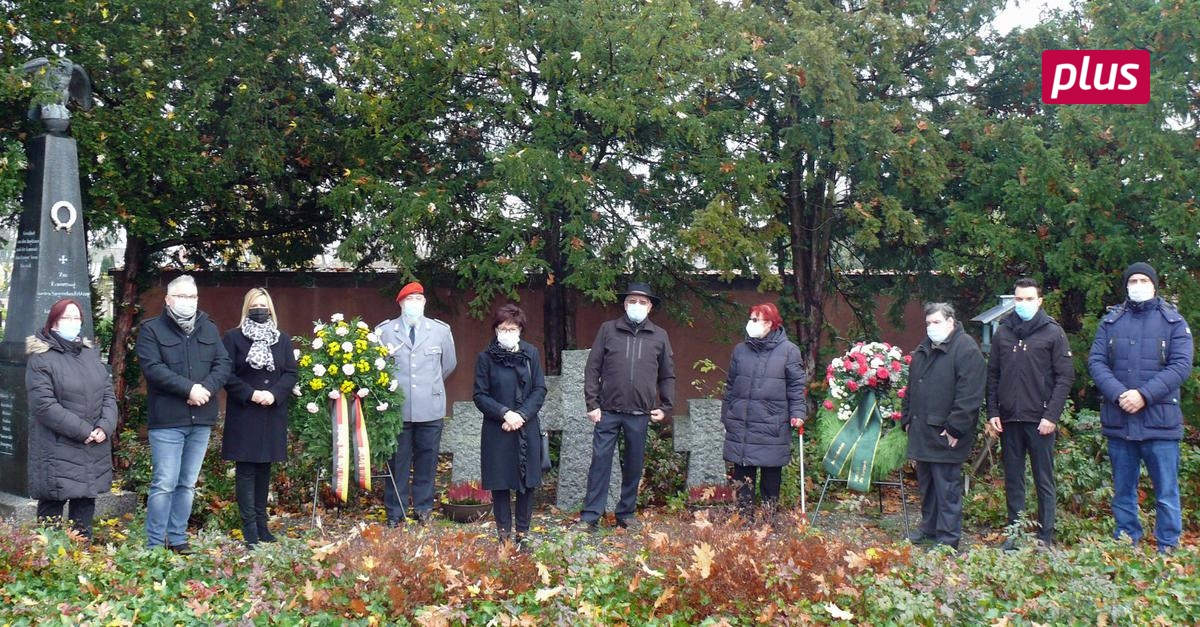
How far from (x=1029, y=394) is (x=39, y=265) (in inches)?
274

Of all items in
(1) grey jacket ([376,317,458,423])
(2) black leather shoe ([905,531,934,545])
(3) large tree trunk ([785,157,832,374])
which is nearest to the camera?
(2) black leather shoe ([905,531,934,545])

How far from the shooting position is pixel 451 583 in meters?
4.60

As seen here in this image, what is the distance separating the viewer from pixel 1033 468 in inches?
263

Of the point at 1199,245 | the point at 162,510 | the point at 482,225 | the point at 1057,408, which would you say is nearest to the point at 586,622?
the point at 162,510

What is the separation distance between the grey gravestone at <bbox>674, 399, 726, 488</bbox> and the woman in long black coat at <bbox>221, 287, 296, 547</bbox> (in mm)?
3253

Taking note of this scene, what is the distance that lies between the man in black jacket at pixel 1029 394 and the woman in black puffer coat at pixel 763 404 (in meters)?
1.35

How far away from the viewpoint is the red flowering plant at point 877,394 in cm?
748

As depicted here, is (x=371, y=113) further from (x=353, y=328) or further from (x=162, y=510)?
(x=162, y=510)

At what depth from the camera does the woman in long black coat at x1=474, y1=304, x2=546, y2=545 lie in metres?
6.54

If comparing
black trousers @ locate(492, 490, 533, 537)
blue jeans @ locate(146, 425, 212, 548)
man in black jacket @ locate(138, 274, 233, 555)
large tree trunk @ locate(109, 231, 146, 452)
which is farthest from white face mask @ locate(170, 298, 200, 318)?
large tree trunk @ locate(109, 231, 146, 452)

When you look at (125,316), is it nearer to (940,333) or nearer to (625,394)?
(625,394)

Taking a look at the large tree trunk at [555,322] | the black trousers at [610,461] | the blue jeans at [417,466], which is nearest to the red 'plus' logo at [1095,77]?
the large tree trunk at [555,322]

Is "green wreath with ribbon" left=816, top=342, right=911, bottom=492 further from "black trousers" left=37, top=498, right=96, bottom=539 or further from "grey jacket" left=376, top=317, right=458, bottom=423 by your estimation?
"black trousers" left=37, top=498, right=96, bottom=539

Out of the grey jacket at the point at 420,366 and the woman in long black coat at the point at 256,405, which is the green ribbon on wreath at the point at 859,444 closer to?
the grey jacket at the point at 420,366
